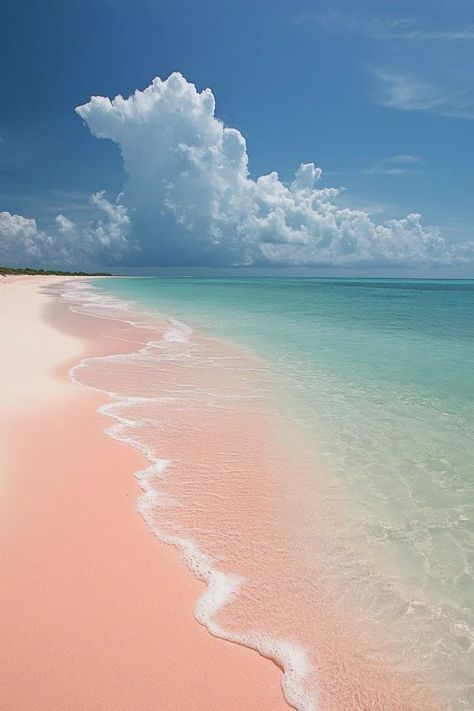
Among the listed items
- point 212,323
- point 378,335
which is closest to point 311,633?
point 378,335

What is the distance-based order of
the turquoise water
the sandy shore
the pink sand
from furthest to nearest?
1. the turquoise water
2. the pink sand
3. the sandy shore

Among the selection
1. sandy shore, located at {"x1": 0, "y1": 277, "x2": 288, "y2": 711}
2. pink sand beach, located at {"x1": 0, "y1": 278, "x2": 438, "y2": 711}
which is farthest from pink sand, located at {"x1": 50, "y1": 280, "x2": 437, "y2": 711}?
sandy shore, located at {"x1": 0, "y1": 277, "x2": 288, "y2": 711}

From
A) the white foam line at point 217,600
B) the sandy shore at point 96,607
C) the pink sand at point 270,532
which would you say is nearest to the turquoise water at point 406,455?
the pink sand at point 270,532

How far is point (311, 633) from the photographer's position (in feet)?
9.91

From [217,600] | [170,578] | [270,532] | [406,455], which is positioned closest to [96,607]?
[170,578]

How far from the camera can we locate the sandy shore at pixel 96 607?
A: 101 inches

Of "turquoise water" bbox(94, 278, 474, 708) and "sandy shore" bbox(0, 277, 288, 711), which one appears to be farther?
"turquoise water" bbox(94, 278, 474, 708)

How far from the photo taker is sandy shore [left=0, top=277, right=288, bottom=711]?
8.45 ft

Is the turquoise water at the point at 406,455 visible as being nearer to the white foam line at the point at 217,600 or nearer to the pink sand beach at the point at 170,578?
the pink sand beach at the point at 170,578

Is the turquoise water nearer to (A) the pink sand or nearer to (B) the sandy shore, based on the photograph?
(A) the pink sand

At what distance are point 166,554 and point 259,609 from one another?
0.95 meters

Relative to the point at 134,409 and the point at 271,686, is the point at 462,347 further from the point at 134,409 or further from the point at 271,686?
the point at 271,686

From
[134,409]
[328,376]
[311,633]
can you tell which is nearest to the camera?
[311,633]

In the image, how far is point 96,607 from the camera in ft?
10.4
